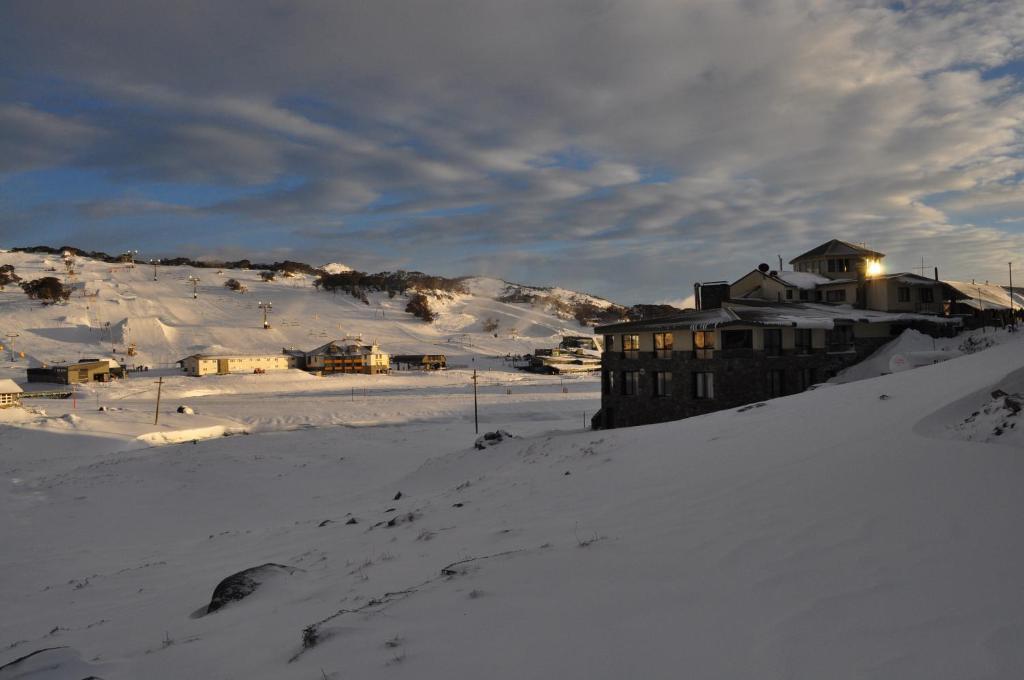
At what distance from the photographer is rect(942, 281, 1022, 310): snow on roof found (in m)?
49.4

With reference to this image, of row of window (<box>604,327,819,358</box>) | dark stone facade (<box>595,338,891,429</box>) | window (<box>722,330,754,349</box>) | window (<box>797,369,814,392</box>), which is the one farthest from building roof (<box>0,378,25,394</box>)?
window (<box>797,369,814,392</box>)

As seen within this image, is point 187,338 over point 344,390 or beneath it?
over

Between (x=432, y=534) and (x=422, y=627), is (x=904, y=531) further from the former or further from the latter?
(x=432, y=534)

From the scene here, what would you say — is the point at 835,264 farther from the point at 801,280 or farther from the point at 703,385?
the point at 703,385

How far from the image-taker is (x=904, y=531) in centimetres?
689

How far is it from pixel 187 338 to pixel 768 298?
93.1 meters

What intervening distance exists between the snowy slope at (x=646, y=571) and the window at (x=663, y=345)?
17.0 m

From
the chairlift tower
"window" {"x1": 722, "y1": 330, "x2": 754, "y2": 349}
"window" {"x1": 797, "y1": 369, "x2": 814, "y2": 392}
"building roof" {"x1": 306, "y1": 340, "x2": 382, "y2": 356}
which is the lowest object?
"window" {"x1": 797, "y1": 369, "x2": 814, "y2": 392}

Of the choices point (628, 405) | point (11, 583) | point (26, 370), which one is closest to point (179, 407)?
point (26, 370)

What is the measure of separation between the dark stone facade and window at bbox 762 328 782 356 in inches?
12.4

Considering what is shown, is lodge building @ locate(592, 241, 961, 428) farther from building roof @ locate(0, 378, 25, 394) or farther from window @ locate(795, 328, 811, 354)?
building roof @ locate(0, 378, 25, 394)

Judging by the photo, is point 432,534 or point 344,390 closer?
point 432,534

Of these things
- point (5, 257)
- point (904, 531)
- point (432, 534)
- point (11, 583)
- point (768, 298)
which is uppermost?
point (5, 257)

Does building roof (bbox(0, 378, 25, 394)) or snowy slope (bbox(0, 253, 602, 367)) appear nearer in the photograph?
building roof (bbox(0, 378, 25, 394))
